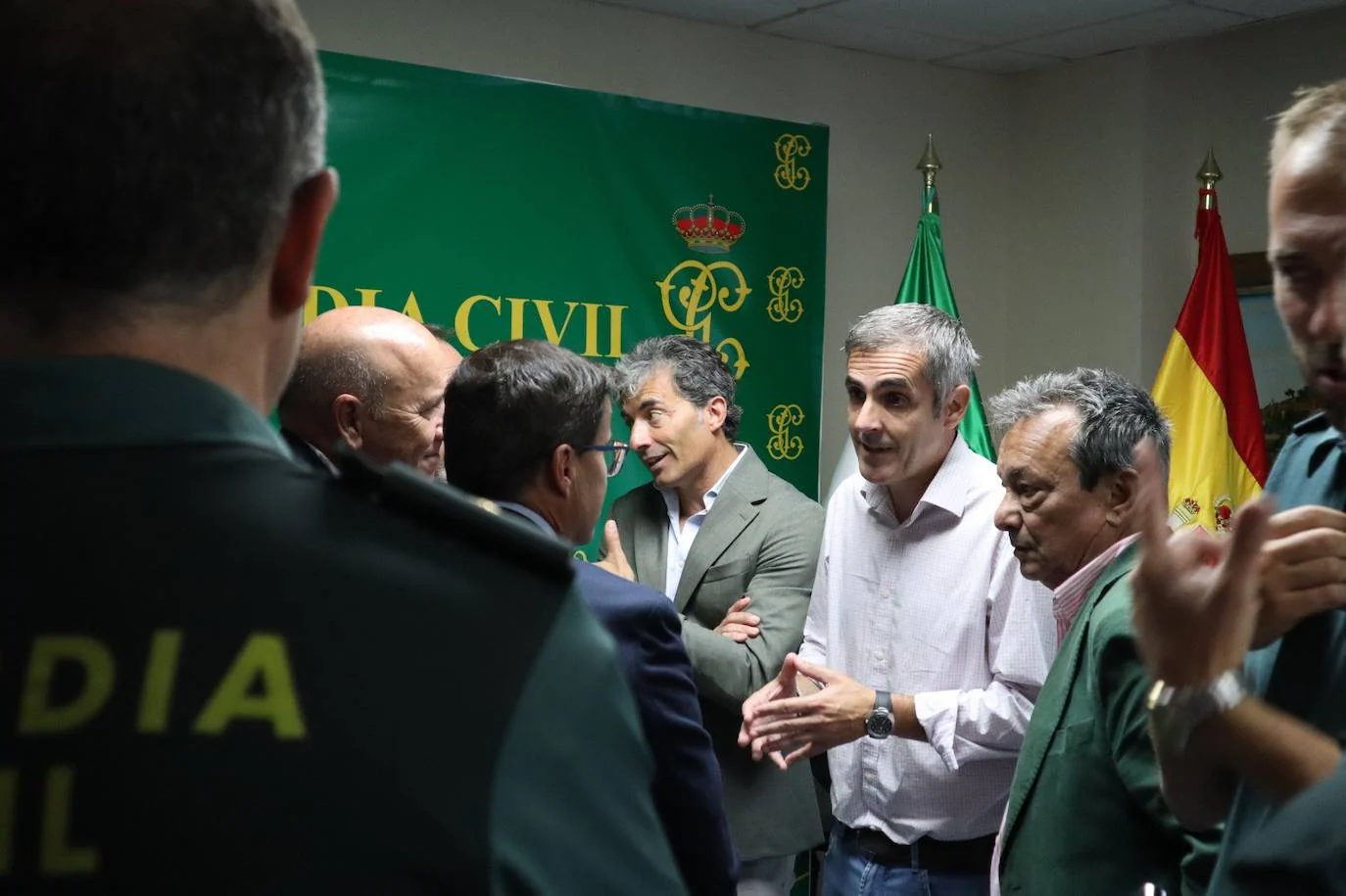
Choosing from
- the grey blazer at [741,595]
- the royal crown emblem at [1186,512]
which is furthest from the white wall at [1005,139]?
the grey blazer at [741,595]

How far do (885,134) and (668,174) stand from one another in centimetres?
101

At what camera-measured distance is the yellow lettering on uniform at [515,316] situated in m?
4.33

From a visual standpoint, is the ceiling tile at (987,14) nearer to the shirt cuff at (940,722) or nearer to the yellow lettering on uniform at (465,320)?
the yellow lettering on uniform at (465,320)

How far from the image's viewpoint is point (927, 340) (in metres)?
3.00

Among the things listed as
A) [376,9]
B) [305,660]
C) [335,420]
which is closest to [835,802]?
[335,420]

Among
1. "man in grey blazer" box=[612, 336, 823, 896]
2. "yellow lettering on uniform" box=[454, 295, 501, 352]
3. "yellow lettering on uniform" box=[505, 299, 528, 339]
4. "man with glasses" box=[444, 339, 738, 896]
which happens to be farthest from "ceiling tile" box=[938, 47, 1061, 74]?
Answer: "man with glasses" box=[444, 339, 738, 896]

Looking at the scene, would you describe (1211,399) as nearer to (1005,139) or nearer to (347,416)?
(1005,139)

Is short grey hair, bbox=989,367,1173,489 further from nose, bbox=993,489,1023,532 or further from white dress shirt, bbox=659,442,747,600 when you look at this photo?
white dress shirt, bbox=659,442,747,600

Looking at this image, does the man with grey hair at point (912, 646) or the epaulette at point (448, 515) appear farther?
the man with grey hair at point (912, 646)

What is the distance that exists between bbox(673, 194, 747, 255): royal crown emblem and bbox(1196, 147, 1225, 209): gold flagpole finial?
1536 millimetres

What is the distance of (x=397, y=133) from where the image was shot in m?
4.16

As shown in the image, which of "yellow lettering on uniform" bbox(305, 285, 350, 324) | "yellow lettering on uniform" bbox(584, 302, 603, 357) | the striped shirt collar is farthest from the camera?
"yellow lettering on uniform" bbox(584, 302, 603, 357)

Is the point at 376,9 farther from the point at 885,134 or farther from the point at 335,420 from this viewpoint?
the point at 335,420

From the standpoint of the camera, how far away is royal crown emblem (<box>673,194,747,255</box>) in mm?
4668
